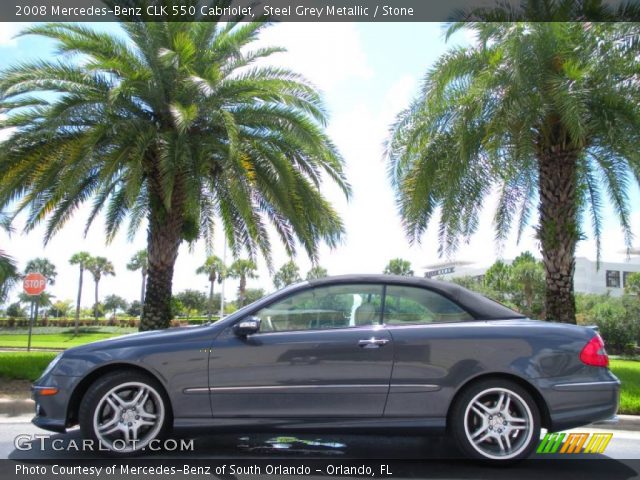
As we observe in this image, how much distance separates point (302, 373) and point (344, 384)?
0.33 m

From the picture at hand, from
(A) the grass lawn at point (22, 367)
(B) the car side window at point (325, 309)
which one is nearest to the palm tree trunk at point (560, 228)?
(B) the car side window at point (325, 309)

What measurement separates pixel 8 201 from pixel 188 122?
422 centimetres

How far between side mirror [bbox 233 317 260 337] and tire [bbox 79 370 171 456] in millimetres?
740

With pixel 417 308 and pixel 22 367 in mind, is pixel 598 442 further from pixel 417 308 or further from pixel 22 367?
pixel 22 367

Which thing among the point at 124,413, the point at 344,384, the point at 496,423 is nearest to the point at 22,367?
the point at 124,413

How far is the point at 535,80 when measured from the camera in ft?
34.6

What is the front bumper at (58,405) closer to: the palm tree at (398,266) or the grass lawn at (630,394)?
the grass lawn at (630,394)

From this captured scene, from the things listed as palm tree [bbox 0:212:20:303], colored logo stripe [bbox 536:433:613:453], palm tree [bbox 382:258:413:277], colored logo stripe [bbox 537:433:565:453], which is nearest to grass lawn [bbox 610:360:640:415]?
colored logo stripe [bbox 536:433:613:453]

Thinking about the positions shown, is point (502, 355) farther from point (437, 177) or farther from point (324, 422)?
point (437, 177)

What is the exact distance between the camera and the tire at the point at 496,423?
449cm

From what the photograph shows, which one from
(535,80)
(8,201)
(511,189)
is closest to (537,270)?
(511,189)

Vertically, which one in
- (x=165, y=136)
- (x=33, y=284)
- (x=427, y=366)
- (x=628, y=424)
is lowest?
(x=628, y=424)
